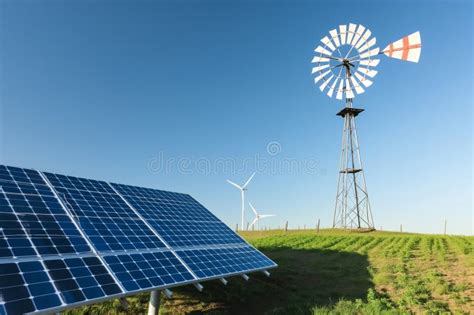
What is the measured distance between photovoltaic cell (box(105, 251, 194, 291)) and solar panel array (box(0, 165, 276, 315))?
0.04 meters

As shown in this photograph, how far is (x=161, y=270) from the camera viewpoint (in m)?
15.1

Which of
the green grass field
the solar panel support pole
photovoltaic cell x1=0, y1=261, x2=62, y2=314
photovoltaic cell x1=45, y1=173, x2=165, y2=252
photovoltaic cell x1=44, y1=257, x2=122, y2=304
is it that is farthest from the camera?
the green grass field

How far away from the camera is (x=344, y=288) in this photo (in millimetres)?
24078

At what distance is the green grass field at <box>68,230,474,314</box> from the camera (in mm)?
19000

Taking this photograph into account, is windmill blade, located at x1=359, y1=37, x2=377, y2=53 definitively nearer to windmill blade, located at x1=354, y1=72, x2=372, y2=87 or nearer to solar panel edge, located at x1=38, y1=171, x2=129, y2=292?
windmill blade, located at x1=354, y1=72, x2=372, y2=87

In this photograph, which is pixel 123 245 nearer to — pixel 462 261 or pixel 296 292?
pixel 296 292

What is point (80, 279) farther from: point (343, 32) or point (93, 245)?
point (343, 32)

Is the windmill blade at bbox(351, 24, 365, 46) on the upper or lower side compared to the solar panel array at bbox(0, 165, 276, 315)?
upper

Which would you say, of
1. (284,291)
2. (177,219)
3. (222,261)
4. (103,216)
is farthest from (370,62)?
(103,216)

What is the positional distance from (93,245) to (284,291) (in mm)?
13892

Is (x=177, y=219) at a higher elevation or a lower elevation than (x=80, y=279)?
higher

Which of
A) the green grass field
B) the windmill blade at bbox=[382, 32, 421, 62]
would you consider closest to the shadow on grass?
the green grass field

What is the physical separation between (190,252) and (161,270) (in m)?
3.20

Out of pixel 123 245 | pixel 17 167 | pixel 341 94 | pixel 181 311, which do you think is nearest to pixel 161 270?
pixel 123 245
